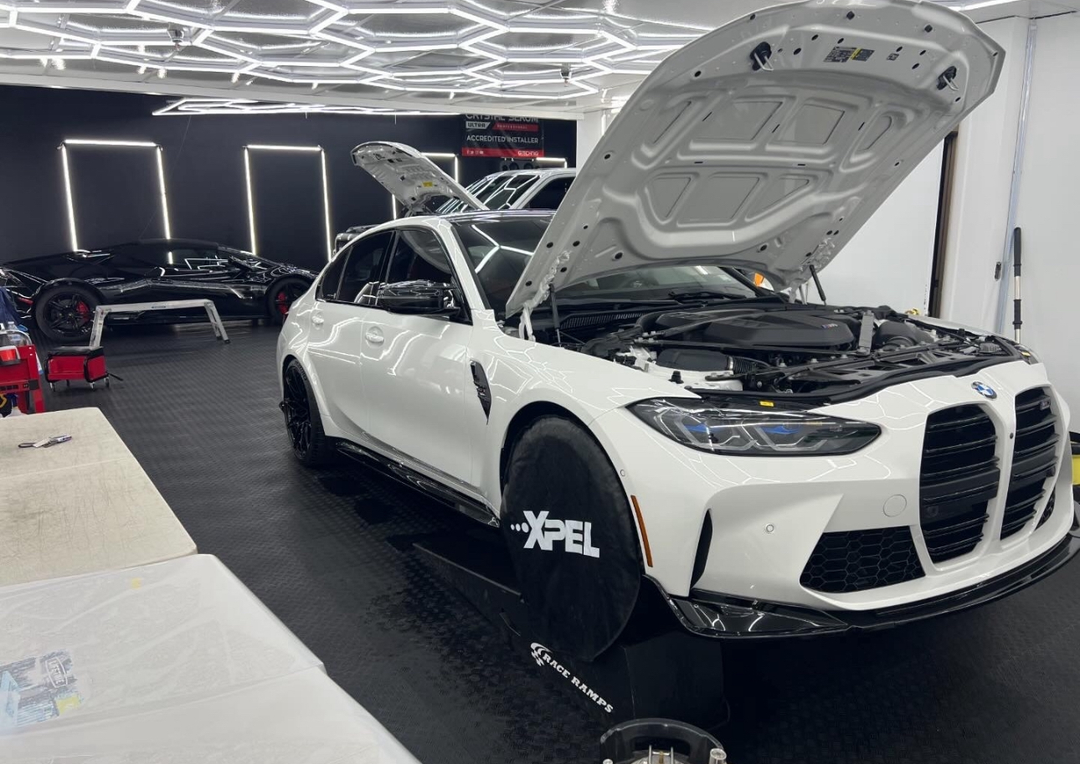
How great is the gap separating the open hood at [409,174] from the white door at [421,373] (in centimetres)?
226

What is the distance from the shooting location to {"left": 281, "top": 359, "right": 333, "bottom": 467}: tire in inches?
158

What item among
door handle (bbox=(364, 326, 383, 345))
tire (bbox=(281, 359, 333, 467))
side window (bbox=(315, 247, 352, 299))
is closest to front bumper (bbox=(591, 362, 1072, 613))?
door handle (bbox=(364, 326, 383, 345))

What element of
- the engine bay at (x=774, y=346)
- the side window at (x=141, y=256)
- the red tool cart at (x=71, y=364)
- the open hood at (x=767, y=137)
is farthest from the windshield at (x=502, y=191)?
the engine bay at (x=774, y=346)

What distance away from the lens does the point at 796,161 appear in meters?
2.70

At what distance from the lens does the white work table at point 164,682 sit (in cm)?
83

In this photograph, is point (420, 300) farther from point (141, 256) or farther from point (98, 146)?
point (98, 146)

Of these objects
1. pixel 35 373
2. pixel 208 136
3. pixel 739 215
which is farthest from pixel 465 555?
pixel 208 136

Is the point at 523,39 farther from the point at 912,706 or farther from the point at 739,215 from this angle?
the point at 912,706

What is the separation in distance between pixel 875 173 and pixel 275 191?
12.2 meters

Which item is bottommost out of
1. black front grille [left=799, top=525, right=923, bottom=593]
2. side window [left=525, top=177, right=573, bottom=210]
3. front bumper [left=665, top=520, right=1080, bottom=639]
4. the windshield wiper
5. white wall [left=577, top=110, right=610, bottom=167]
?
front bumper [left=665, top=520, right=1080, bottom=639]

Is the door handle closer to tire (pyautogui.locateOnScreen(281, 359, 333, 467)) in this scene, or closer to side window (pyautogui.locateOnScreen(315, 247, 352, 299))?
side window (pyautogui.locateOnScreen(315, 247, 352, 299))

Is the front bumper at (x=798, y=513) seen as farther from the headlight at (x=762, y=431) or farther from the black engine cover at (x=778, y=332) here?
the black engine cover at (x=778, y=332)

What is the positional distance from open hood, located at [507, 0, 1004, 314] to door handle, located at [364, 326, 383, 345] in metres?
0.88

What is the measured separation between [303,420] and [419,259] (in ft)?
4.44
